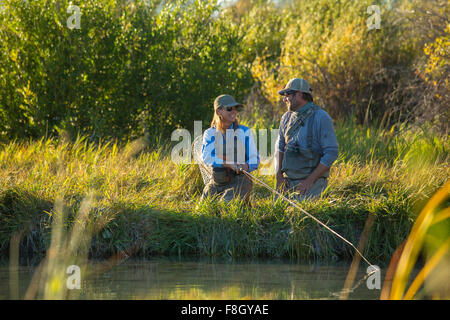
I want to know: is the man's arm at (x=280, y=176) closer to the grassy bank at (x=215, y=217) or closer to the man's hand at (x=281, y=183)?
the man's hand at (x=281, y=183)

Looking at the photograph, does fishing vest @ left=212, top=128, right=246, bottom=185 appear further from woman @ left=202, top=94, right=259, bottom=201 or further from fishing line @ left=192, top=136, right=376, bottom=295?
fishing line @ left=192, top=136, right=376, bottom=295

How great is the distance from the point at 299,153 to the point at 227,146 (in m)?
0.77

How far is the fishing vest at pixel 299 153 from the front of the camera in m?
7.12

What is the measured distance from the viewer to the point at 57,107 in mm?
10898

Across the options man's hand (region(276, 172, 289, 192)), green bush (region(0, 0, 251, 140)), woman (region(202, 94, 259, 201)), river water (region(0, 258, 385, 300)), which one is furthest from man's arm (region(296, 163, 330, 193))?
green bush (region(0, 0, 251, 140))

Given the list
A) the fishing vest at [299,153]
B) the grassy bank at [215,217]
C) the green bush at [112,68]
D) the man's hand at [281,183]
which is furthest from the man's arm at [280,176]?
the green bush at [112,68]

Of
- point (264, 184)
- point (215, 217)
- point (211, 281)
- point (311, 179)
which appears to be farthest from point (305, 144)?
point (211, 281)

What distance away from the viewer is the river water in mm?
5500

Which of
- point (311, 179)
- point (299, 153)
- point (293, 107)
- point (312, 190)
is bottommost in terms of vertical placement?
point (312, 190)

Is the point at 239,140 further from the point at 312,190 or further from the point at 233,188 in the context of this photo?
the point at 312,190

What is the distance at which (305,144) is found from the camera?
7.11 metres

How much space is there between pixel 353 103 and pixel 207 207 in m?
6.39
